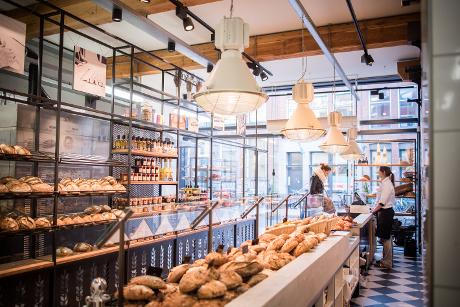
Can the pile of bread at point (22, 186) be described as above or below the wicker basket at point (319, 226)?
above

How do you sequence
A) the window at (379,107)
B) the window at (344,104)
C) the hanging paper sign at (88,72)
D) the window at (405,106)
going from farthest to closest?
the window at (379,107)
the window at (344,104)
the window at (405,106)
the hanging paper sign at (88,72)

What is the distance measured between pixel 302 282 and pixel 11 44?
3504 mm

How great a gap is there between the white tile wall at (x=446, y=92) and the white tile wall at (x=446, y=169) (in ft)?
0.15

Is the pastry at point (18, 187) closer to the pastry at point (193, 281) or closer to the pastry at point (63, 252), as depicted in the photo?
the pastry at point (63, 252)

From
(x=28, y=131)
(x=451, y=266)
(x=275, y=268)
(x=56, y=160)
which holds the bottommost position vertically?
(x=275, y=268)

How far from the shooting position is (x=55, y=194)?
4.17 m

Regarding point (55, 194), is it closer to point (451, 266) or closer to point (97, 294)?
point (97, 294)

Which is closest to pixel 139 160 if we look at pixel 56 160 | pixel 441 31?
pixel 56 160

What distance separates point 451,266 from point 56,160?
3830 millimetres

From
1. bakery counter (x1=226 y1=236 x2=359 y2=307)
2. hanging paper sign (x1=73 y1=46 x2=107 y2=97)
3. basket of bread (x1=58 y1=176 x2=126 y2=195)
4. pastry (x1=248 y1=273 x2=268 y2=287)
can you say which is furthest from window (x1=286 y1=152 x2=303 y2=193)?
pastry (x1=248 y1=273 x2=268 y2=287)

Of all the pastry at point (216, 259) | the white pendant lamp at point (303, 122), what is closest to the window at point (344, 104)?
the white pendant lamp at point (303, 122)

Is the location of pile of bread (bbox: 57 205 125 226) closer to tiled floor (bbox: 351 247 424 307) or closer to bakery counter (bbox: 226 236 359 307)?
bakery counter (bbox: 226 236 359 307)

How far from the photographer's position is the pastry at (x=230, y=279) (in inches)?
77.1

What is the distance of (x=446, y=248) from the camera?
157 centimetres
